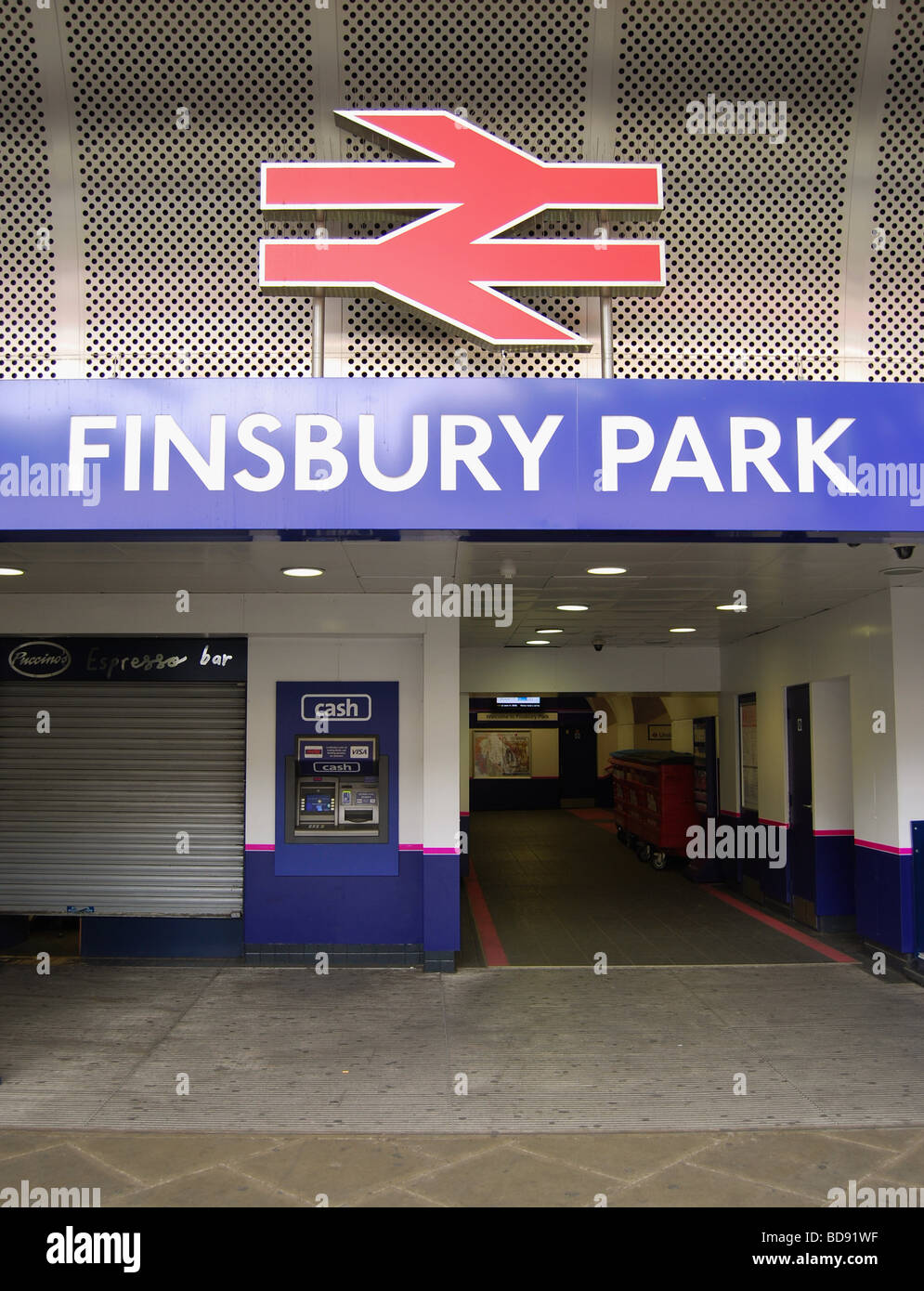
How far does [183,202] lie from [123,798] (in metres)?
5.20

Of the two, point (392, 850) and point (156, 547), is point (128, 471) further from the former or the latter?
point (392, 850)

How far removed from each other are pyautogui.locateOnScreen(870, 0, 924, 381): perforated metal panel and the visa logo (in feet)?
16.2

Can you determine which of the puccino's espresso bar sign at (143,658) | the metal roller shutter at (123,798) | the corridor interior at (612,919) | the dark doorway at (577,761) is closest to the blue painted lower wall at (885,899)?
the corridor interior at (612,919)

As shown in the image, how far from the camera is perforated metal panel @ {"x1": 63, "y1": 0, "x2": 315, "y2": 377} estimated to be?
5781mm

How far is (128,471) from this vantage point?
17.1 feet

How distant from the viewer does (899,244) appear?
6020 mm

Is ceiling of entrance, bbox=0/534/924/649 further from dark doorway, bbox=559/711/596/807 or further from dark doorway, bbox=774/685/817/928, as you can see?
dark doorway, bbox=559/711/596/807

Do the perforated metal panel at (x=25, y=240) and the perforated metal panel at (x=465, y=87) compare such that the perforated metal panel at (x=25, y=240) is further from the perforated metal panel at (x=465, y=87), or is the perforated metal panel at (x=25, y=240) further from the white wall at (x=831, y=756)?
the white wall at (x=831, y=756)

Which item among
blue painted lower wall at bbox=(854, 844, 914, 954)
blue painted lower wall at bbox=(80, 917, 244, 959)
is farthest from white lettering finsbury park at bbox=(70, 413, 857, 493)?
blue painted lower wall at bbox=(80, 917, 244, 959)

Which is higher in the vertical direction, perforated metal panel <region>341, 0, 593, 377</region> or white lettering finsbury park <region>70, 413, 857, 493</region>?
perforated metal panel <region>341, 0, 593, 377</region>

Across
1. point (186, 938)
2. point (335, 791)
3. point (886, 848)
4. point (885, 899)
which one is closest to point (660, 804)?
point (885, 899)

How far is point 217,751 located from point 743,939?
18.1 feet

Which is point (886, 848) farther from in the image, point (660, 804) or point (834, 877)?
point (660, 804)

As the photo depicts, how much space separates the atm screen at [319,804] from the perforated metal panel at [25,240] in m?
4.28
